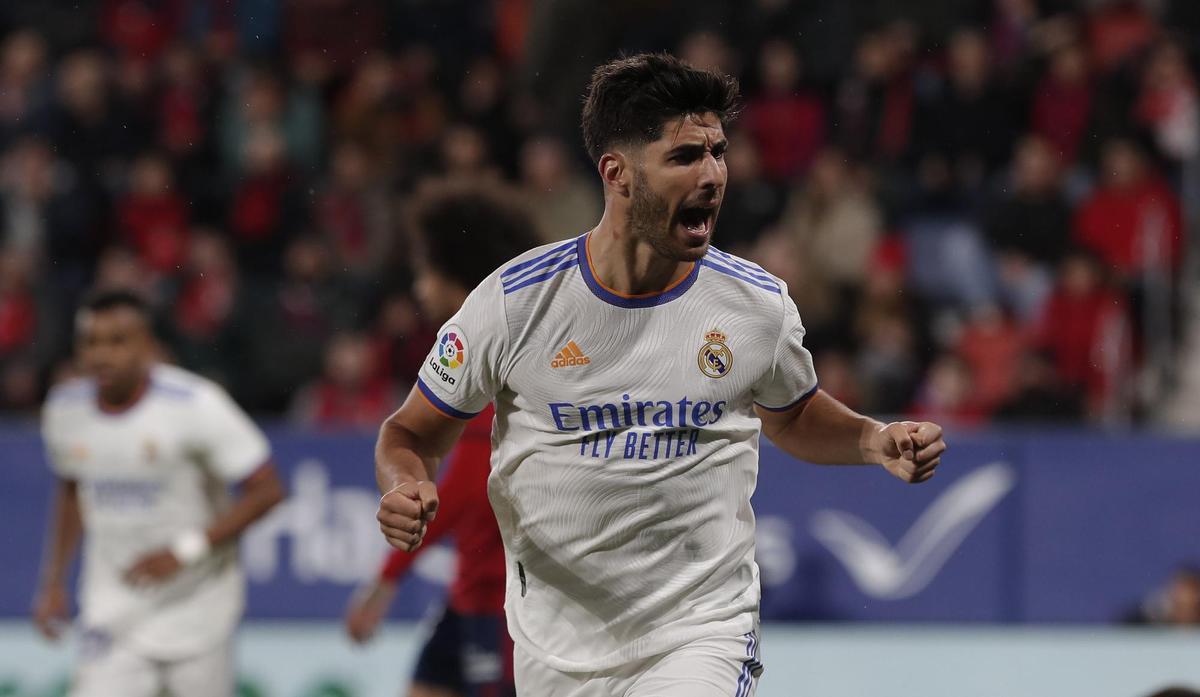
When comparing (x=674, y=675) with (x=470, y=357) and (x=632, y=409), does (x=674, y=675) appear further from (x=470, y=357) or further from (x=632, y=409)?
(x=470, y=357)

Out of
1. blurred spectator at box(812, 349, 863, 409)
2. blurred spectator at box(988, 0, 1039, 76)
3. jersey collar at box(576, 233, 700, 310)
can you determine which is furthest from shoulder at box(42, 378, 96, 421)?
blurred spectator at box(988, 0, 1039, 76)

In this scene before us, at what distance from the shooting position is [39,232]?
1371cm

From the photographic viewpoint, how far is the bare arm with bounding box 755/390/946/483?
410 centimetres

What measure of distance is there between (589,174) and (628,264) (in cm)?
927

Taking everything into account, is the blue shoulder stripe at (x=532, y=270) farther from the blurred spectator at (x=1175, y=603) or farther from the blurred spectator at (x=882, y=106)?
the blurred spectator at (x=882, y=106)

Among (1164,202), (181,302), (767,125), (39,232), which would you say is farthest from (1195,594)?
(39,232)

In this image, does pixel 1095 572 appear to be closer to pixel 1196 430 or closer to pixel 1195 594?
pixel 1195 594

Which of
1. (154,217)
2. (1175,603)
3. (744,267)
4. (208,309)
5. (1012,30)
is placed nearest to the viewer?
(744,267)

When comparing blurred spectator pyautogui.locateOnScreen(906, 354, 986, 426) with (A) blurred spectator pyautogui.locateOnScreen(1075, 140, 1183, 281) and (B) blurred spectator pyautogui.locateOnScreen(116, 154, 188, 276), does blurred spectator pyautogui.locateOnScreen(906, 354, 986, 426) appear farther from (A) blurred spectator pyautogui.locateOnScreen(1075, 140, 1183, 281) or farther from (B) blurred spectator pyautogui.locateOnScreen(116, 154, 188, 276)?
(B) blurred spectator pyautogui.locateOnScreen(116, 154, 188, 276)

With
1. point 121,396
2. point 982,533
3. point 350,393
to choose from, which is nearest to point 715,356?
point 121,396

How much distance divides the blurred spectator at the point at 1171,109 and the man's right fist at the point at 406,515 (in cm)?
976

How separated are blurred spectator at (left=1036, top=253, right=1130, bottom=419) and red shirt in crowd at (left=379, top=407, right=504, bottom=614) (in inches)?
268

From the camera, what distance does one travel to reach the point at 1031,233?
39.5 feet

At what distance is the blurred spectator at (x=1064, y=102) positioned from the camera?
500 inches
